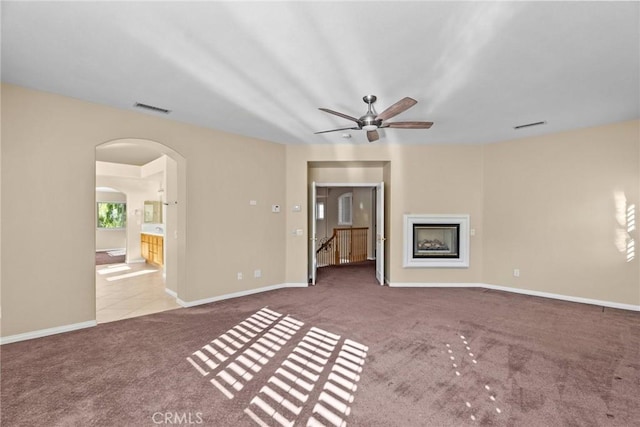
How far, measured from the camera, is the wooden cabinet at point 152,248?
7.49 m

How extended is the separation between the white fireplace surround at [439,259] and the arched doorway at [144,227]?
3933 mm

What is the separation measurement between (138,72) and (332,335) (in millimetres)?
3379

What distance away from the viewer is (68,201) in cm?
351

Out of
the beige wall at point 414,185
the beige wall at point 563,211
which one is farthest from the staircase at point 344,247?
the beige wall at point 563,211

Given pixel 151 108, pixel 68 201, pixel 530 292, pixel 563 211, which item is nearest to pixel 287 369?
pixel 68 201

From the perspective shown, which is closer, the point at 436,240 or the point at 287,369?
the point at 287,369

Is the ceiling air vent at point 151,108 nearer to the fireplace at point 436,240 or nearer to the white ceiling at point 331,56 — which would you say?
the white ceiling at point 331,56

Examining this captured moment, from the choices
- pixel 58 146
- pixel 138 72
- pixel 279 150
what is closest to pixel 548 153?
pixel 279 150

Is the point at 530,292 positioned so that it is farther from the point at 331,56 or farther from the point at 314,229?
the point at 331,56

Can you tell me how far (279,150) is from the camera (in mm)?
5613

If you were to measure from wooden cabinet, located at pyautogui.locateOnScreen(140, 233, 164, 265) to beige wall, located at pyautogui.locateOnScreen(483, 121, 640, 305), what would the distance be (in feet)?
24.1

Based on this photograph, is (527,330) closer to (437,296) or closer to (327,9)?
(437,296)

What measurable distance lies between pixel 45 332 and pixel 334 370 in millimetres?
3252

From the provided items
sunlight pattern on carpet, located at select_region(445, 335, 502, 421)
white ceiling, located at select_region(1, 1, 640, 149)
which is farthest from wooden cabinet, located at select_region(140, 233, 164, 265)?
sunlight pattern on carpet, located at select_region(445, 335, 502, 421)
